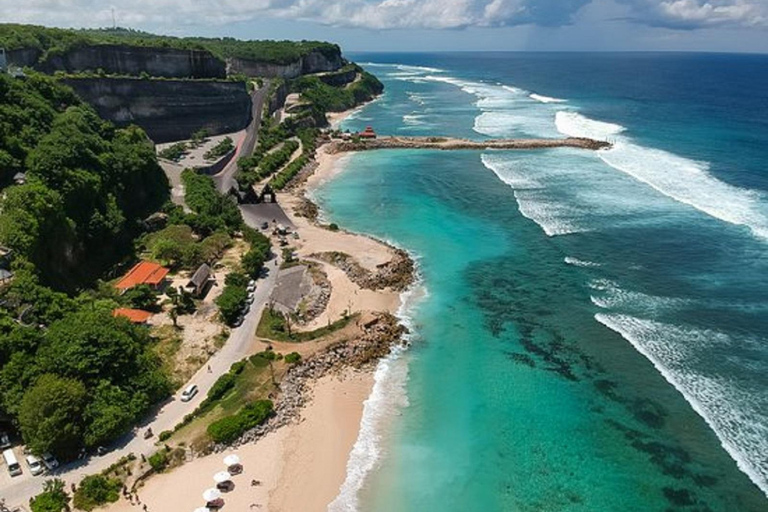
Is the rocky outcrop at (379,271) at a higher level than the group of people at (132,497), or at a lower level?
higher

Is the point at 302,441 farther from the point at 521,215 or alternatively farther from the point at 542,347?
the point at 521,215

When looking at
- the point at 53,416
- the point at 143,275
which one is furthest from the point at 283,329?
the point at 53,416

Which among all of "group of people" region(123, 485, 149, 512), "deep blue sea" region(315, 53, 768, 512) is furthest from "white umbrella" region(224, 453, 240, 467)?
"deep blue sea" region(315, 53, 768, 512)

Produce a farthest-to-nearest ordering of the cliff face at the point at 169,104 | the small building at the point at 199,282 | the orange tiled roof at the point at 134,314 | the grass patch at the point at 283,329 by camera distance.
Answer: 1. the cliff face at the point at 169,104
2. the small building at the point at 199,282
3. the grass patch at the point at 283,329
4. the orange tiled roof at the point at 134,314

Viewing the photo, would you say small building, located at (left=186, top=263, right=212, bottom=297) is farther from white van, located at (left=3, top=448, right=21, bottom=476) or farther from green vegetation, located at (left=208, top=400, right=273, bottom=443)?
white van, located at (left=3, top=448, right=21, bottom=476)

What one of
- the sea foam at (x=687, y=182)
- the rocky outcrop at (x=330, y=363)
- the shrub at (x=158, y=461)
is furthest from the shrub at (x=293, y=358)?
the sea foam at (x=687, y=182)

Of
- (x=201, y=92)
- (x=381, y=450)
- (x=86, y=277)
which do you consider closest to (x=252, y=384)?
(x=381, y=450)

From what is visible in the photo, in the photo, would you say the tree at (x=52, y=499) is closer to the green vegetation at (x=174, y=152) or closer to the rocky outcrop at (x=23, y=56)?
the green vegetation at (x=174, y=152)
